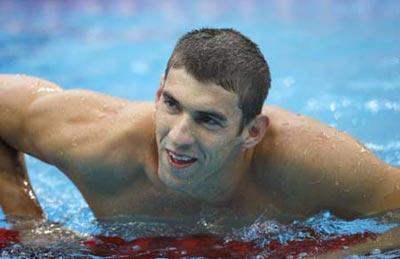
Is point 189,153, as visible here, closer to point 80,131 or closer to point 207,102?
point 207,102

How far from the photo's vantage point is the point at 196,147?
236cm

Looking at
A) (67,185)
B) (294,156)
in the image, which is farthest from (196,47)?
(67,185)

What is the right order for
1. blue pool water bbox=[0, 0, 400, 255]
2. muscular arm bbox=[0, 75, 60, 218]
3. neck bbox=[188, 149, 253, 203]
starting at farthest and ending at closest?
1. blue pool water bbox=[0, 0, 400, 255]
2. muscular arm bbox=[0, 75, 60, 218]
3. neck bbox=[188, 149, 253, 203]

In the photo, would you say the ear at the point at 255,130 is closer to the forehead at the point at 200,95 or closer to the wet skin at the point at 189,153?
the wet skin at the point at 189,153

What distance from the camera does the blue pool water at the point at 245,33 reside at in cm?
461

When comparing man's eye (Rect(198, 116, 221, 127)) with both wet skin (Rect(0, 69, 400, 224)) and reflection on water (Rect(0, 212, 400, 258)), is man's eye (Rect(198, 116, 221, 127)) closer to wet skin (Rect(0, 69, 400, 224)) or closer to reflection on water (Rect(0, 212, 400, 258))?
wet skin (Rect(0, 69, 400, 224))

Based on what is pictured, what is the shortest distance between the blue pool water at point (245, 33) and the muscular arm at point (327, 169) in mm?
1185

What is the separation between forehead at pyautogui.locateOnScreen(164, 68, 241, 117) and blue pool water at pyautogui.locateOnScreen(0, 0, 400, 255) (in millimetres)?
1288

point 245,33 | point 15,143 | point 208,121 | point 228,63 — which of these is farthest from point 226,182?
point 245,33

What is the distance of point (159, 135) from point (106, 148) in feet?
0.96

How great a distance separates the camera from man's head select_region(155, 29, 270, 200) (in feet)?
7.65

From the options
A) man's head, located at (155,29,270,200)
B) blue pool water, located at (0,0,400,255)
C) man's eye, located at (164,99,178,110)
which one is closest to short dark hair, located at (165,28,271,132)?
man's head, located at (155,29,270,200)

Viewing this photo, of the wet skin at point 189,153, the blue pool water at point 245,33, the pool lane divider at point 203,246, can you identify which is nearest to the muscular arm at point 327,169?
the wet skin at point 189,153

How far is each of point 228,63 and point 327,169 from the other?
1.55 ft
